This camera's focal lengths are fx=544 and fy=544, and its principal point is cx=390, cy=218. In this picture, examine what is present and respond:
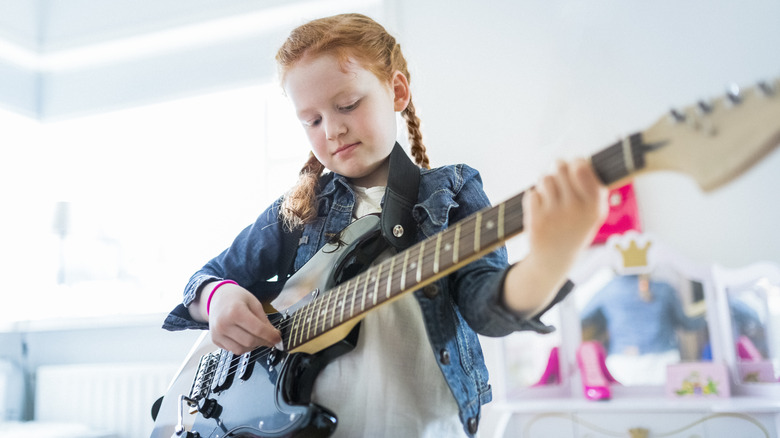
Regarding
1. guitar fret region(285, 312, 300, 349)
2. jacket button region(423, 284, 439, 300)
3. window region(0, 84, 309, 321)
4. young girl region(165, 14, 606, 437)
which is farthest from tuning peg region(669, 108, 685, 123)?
window region(0, 84, 309, 321)

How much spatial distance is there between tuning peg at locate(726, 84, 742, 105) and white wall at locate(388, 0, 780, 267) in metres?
1.31

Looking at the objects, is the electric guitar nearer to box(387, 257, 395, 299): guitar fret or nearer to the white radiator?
box(387, 257, 395, 299): guitar fret

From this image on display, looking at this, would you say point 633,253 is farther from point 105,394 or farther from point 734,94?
point 105,394

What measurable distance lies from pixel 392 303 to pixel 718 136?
428 millimetres

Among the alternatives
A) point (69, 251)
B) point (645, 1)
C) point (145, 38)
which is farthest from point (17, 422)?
point (645, 1)

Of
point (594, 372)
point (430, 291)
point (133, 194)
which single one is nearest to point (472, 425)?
point (430, 291)

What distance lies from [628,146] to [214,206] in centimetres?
215

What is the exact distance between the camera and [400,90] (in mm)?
858

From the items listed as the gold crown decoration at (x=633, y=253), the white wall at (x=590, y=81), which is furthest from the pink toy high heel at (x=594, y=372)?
the white wall at (x=590, y=81)

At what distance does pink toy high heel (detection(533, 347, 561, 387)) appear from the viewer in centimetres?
157

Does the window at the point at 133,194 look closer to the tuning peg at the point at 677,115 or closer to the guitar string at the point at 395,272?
the guitar string at the point at 395,272

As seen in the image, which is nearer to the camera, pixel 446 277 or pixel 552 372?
pixel 446 277

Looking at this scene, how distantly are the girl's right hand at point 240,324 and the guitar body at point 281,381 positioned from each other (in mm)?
20

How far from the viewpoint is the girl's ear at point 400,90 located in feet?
2.78
